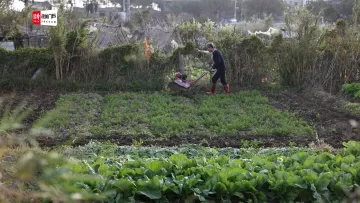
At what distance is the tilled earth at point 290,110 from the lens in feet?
28.4

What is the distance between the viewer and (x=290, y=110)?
1190 cm

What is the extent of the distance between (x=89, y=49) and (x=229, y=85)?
484cm

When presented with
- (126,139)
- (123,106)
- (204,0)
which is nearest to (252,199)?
(126,139)

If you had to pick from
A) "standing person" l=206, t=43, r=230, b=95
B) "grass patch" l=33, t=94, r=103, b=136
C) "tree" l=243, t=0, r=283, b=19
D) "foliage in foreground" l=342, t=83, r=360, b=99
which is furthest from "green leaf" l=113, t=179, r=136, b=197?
"tree" l=243, t=0, r=283, b=19

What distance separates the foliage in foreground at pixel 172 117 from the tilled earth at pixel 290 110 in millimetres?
261

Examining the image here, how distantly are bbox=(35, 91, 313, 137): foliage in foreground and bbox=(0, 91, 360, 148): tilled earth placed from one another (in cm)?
26

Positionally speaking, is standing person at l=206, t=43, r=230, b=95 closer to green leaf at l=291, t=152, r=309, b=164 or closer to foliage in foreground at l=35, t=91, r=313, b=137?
foliage in foreground at l=35, t=91, r=313, b=137

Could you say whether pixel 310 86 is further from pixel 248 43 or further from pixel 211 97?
pixel 211 97

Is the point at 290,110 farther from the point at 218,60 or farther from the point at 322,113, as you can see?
the point at 218,60

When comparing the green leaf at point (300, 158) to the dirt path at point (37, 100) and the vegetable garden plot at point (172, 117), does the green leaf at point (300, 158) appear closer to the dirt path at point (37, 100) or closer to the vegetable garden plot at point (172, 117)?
the vegetable garden plot at point (172, 117)

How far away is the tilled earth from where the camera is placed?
8648mm

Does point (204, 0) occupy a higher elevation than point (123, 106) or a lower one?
higher

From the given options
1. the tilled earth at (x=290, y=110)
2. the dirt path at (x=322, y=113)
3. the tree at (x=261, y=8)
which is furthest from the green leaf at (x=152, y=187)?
the tree at (x=261, y=8)

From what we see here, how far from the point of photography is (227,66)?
15609 millimetres
